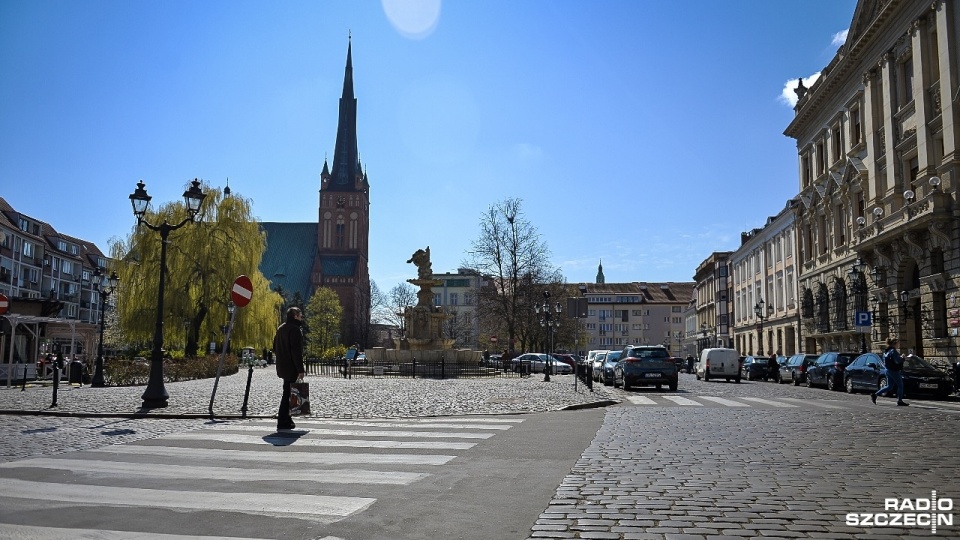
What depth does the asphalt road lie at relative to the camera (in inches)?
203

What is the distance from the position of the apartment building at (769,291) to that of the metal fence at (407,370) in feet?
85.9

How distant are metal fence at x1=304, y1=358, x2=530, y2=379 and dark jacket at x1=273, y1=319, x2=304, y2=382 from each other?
72.7 ft

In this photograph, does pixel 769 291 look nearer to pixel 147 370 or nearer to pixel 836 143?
pixel 836 143

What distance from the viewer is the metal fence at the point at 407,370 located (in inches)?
1388

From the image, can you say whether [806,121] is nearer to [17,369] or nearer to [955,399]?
[955,399]

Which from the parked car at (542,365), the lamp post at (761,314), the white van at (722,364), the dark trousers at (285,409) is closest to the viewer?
the dark trousers at (285,409)

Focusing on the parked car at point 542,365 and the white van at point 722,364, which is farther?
the parked car at point 542,365

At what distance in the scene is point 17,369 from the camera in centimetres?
2736

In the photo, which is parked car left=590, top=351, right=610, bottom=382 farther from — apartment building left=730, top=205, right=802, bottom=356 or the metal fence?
apartment building left=730, top=205, right=802, bottom=356

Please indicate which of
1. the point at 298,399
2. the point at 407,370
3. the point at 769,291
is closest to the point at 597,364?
the point at 407,370

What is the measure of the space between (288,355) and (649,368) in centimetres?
1663

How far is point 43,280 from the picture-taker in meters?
84.4

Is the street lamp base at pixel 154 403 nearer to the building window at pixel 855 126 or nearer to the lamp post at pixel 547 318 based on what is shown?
the lamp post at pixel 547 318

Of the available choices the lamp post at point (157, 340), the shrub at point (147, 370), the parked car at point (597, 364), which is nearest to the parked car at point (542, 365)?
the parked car at point (597, 364)
